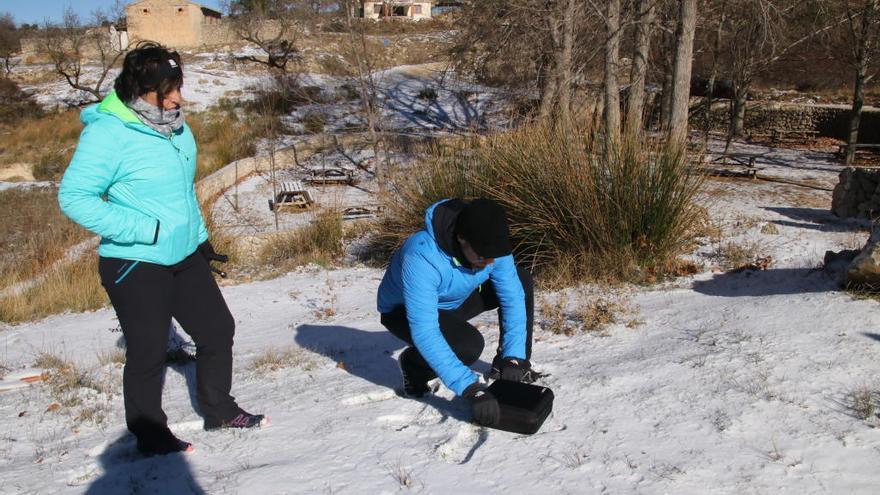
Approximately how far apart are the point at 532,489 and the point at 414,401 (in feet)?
3.30

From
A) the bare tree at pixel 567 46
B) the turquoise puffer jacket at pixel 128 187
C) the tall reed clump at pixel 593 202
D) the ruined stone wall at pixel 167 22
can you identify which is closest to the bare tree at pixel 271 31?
the ruined stone wall at pixel 167 22

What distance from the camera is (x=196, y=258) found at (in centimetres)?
307

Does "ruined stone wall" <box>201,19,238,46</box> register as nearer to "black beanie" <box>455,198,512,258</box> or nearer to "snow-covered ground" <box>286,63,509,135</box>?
"snow-covered ground" <box>286,63,509,135</box>

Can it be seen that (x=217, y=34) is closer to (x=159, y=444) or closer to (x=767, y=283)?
(x=767, y=283)

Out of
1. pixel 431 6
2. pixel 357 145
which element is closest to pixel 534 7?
pixel 357 145

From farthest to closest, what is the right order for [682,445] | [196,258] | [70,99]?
[70,99]
[196,258]
[682,445]

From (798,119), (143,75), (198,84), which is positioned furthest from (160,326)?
(198,84)

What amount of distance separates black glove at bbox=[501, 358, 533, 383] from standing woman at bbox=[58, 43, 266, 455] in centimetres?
127

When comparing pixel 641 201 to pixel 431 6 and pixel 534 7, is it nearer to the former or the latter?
pixel 534 7

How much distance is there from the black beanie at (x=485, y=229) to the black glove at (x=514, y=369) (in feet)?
2.21

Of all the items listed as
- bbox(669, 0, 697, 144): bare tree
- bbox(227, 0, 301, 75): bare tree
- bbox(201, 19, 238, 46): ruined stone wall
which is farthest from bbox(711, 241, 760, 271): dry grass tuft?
bbox(201, 19, 238, 46): ruined stone wall

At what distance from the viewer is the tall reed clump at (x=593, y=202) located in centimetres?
548

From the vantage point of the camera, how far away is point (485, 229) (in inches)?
107

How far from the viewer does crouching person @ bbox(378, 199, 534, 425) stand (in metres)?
2.77
